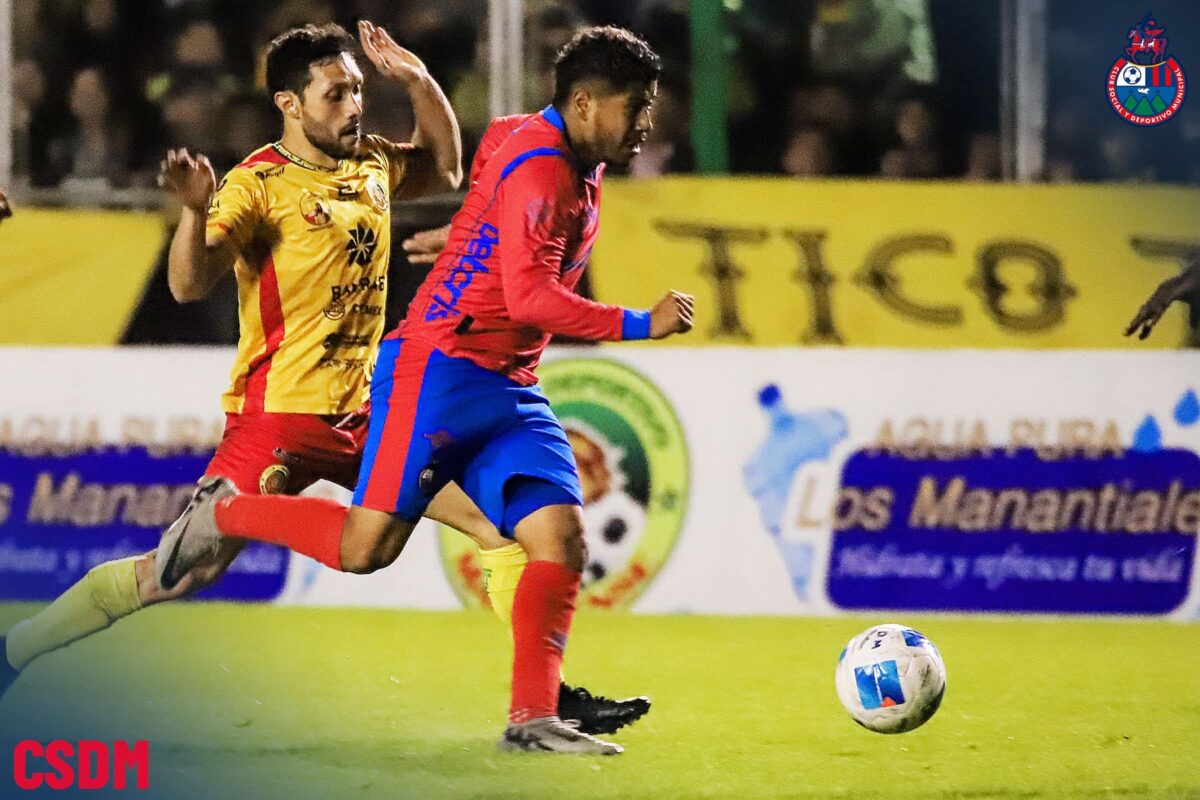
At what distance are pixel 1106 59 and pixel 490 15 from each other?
2.92m

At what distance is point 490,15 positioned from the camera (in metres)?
8.90

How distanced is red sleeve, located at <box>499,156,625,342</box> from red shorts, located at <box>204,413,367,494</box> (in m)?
0.96

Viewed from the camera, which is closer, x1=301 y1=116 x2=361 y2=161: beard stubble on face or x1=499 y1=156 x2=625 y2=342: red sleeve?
x1=499 y1=156 x2=625 y2=342: red sleeve

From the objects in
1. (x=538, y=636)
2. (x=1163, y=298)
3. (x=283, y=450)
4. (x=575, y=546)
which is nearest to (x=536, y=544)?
(x=575, y=546)

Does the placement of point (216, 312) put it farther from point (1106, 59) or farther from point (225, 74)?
point (1106, 59)

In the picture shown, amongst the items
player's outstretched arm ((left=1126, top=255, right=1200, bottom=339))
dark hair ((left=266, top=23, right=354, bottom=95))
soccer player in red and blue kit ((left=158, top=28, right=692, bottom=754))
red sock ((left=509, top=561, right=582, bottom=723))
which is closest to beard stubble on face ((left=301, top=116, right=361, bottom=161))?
dark hair ((left=266, top=23, right=354, bottom=95))

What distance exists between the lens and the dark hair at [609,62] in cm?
494

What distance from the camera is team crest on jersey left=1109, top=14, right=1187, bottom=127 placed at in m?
9.00

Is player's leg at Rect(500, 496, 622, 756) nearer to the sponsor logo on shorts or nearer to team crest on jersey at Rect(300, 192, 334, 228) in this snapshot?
the sponsor logo on shorts

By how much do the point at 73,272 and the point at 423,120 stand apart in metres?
3.37

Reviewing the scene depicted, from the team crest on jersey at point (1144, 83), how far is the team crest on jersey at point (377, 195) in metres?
4.53

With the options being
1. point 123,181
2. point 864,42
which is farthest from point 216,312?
point 864,42

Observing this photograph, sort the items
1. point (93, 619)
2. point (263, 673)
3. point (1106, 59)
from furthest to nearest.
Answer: point (1106, 59) < point (263, 673) < point (93, 619)

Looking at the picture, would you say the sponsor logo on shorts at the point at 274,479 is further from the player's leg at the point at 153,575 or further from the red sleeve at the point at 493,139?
the red sleeve at the point at 493,139
